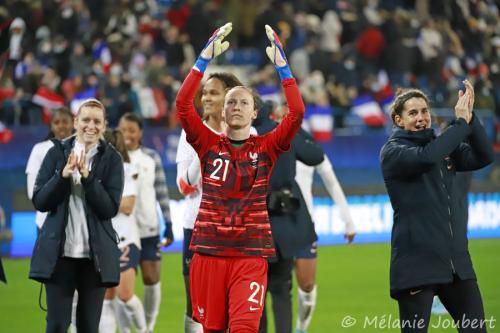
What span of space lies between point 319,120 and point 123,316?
12.8 m

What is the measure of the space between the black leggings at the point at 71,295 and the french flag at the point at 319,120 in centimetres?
1377

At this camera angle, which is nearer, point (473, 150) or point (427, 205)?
point (427, 205)

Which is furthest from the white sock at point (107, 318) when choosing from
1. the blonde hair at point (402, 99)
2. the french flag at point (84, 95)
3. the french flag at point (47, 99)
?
the french flag at point (84, 95)

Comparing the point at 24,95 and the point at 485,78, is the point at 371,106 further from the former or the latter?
the point at 24,95

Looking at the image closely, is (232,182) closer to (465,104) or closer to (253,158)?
(253,158)

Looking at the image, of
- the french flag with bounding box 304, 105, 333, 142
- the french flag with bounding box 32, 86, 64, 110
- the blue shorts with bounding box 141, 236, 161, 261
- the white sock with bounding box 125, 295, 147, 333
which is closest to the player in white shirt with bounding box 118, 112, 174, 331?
the blue shorts with bounding box 141, 236, 161, 261

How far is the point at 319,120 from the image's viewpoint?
21.8 meters

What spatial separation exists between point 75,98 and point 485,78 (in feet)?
36.1

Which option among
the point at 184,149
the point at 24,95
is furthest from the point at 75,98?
the point at 184,149

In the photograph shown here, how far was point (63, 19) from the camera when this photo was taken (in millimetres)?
23672

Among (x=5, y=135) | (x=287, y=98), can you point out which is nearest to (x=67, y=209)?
(x=287, y=98)

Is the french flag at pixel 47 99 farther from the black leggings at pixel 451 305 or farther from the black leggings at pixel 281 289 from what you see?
the black leggings at pixel 451 305

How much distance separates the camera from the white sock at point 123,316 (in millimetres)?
9438

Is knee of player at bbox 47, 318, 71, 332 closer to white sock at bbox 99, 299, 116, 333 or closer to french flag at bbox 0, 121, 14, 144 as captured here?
white sock at bbox 99, 299, 116, 333
